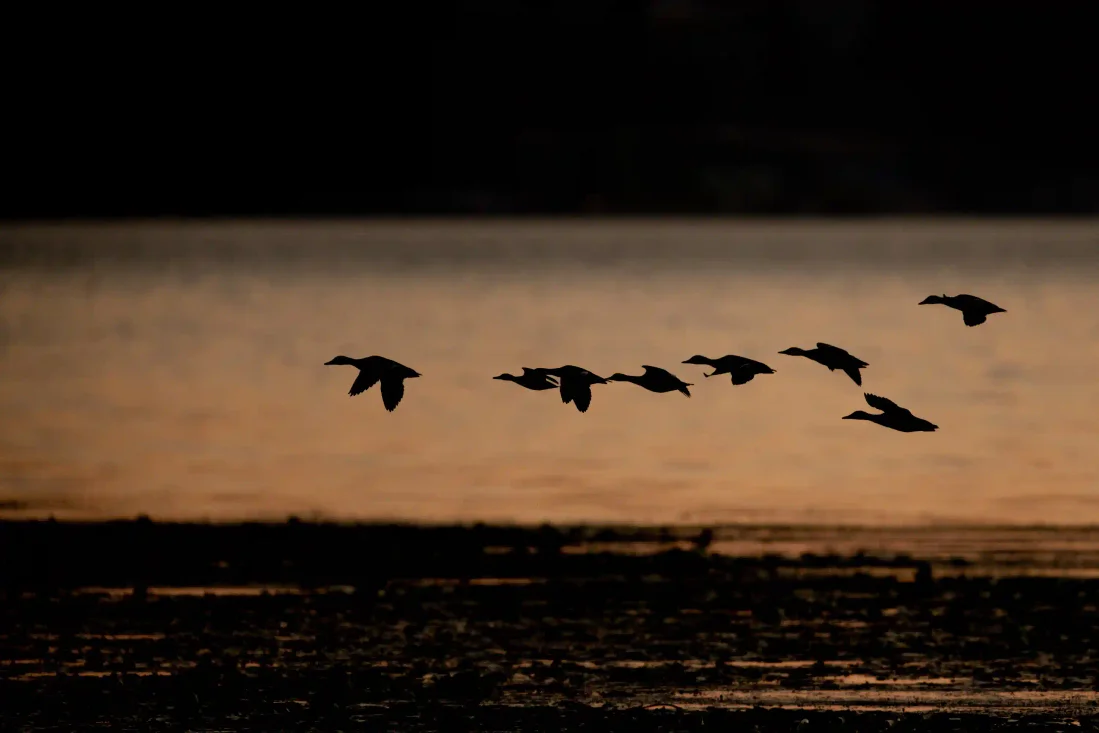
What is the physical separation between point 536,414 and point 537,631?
22382 millimetres

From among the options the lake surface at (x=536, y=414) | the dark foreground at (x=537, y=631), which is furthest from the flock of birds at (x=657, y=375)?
the lake surface at (x=536, y=414)

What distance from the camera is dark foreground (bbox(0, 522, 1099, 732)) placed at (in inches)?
563

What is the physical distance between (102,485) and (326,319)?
158 feet

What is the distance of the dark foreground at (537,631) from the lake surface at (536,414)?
390 centimetres

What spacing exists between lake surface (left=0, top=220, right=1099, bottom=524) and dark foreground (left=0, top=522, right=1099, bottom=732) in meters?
3.90

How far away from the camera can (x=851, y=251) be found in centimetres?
19988

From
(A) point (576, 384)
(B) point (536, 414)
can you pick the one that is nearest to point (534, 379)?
(A) point (576, 384)

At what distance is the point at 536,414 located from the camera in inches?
1544

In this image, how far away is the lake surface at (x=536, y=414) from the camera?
27.0 m

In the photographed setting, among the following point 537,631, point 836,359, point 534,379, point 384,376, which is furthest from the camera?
point 537,631

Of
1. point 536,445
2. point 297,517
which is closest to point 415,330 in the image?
point 536,445

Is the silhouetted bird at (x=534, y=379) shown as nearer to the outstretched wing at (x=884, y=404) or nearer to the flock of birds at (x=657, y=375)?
the flock of birds at (x=657, y=375)

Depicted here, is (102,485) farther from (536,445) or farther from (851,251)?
(851,251)

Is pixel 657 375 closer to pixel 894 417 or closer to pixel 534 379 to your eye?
pixel 534 379
